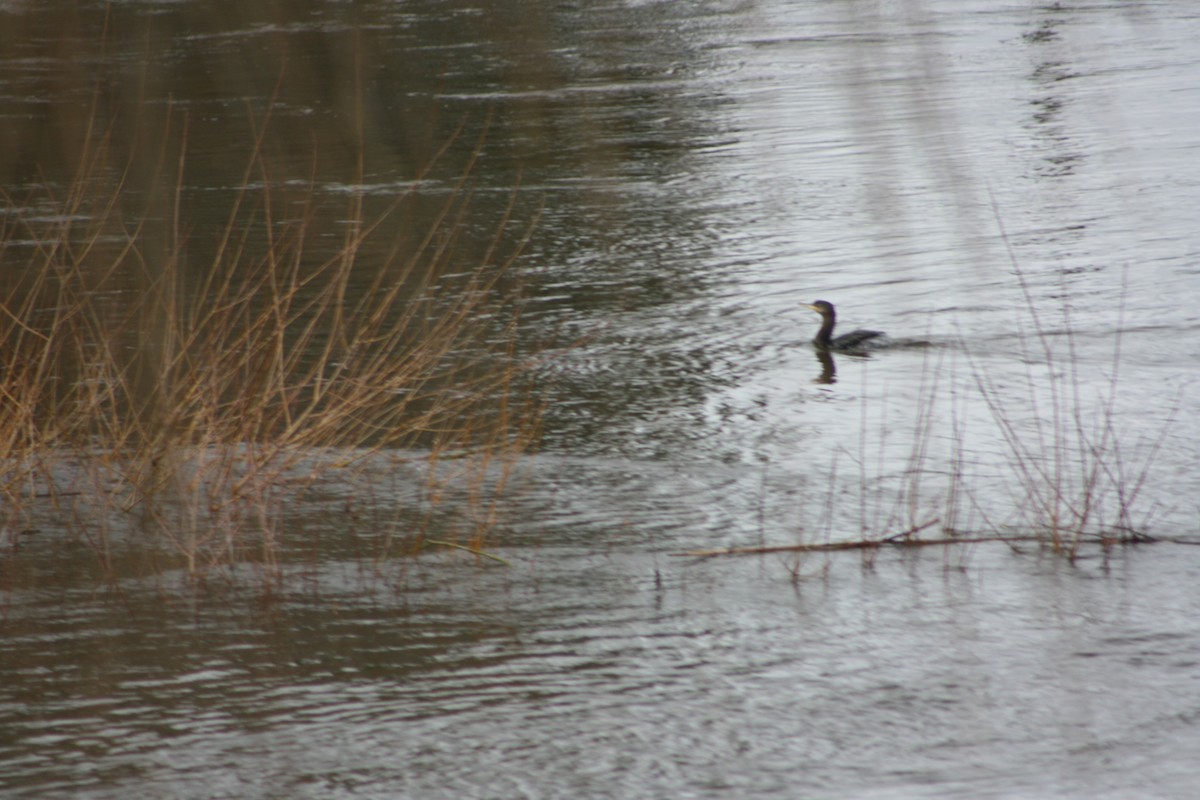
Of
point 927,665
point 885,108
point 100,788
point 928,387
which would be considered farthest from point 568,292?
point 100,788

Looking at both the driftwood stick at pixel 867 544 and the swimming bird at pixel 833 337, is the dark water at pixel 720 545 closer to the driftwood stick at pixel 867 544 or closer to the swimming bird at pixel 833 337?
the driftwood stick at pixel 867 544

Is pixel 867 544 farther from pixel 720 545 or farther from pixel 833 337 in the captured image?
pixel 833 337

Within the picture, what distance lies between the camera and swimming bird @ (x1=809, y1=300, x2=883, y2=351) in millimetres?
9797

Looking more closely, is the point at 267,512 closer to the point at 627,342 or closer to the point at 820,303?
the point at 627,342

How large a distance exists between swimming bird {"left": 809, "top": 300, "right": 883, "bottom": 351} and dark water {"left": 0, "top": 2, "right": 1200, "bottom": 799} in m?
0.19

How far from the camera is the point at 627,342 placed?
10.2m

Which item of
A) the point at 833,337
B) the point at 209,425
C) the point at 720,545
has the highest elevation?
the point at 209,425

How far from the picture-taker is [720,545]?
A: 6.54m

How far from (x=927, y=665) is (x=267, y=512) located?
302 centimetres

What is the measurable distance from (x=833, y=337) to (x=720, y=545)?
3.77 m

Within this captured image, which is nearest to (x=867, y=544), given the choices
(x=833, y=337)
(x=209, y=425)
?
(x=209, y=425)

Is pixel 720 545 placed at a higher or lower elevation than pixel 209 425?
lower

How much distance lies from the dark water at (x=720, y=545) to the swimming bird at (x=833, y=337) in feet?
0.62

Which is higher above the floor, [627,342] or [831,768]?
[627,342]
